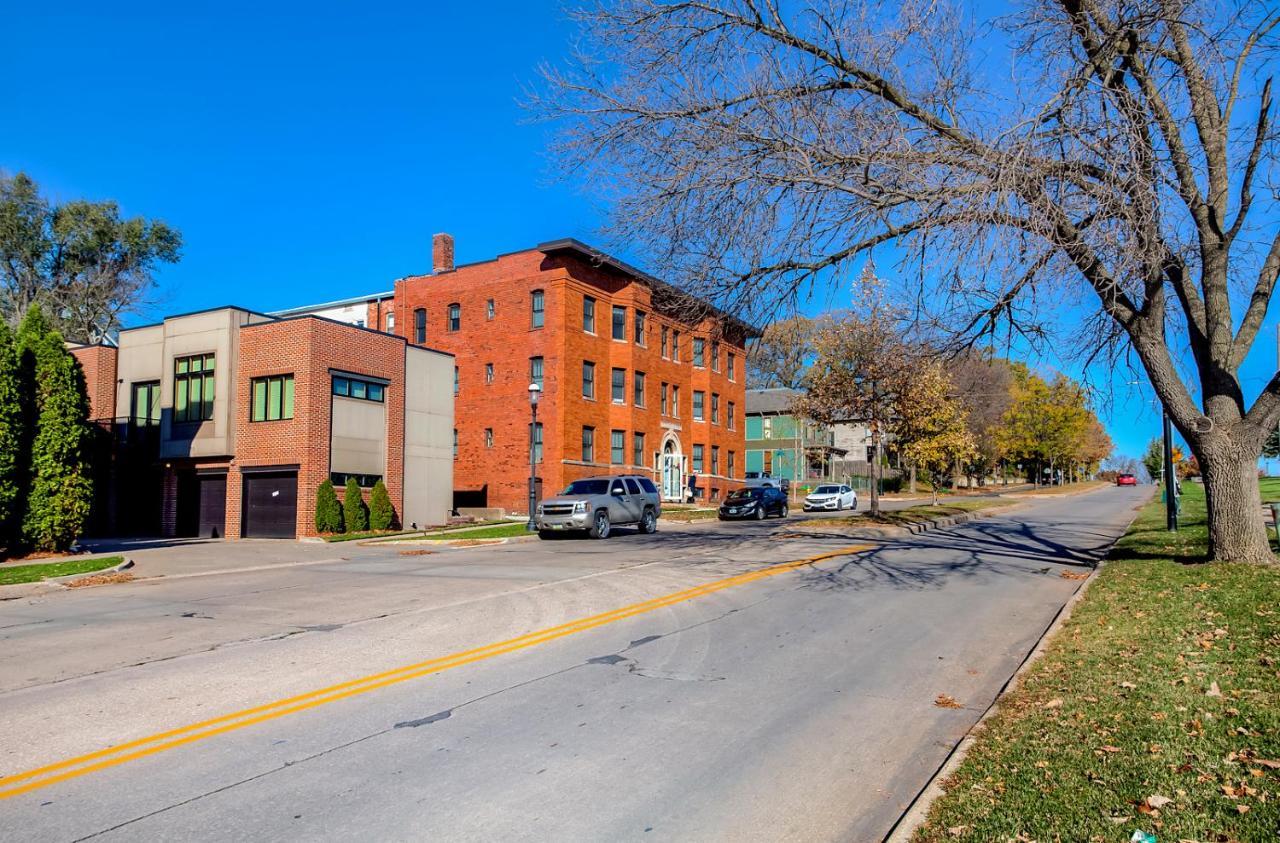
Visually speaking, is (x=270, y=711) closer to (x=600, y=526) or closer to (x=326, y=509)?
(x=600, y=526)

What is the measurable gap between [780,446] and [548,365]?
38.3m

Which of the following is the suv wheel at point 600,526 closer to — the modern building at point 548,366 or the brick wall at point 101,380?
the modern building at point 548,366

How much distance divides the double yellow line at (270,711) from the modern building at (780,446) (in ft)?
202

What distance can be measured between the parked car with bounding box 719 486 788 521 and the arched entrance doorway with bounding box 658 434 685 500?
7473 mm

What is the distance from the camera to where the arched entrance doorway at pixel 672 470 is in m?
44.7

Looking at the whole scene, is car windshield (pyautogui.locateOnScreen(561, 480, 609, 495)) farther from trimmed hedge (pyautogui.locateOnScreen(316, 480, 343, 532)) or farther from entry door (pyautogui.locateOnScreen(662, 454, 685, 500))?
entry door (pyautogui.locateOnScreen(662, 454, 685, 500))

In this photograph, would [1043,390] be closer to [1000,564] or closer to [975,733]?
[1000,564]

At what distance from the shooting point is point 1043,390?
76.3 m

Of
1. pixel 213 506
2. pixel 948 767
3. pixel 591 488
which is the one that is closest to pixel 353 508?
pixel 213 506

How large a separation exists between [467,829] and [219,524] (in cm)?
2820

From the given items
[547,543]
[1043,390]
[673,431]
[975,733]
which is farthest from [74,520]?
[1043,390]

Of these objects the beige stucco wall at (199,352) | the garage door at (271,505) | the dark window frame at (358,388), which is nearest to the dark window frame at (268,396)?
the beige stucco wall at (199,352)

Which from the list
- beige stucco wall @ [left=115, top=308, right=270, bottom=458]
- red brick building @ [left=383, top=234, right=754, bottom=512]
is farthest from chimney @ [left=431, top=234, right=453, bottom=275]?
beige stucco wall @ [left=115, top=308, right=270, bottom=458]

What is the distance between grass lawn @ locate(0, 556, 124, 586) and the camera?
1509 centimetres
